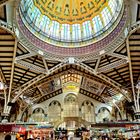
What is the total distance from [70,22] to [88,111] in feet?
70.6

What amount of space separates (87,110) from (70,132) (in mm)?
6521

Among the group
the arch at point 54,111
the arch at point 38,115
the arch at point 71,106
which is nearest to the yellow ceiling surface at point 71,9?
the arch at point 71,106

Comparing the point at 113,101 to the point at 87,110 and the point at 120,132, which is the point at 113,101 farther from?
the point at 120,132

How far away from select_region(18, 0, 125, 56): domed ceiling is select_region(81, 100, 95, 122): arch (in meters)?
18.7

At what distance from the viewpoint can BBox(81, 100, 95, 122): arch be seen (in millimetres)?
40094

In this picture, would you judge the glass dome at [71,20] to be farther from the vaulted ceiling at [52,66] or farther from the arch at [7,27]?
the arch at [7,27]

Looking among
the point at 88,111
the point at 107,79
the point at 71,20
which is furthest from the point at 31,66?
the point at 88,111

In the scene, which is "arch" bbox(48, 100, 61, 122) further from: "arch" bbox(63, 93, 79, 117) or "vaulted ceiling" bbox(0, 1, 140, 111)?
"vaulted ceiling" bbox(0, 1, 140, 111)

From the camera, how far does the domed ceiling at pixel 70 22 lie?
946 inches

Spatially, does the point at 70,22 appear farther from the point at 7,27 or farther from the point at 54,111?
the point at 54,111

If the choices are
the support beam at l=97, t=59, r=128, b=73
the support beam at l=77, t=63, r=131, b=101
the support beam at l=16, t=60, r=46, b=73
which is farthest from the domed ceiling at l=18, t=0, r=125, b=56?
the support beam at l=97, t=59, r=128, b=73

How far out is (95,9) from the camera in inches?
1046

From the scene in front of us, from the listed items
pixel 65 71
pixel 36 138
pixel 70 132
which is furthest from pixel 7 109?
pixel 70 132

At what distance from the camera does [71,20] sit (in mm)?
28328
